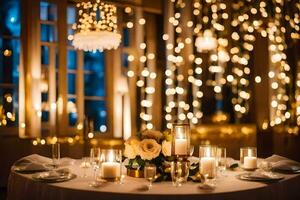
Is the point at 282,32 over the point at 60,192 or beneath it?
over

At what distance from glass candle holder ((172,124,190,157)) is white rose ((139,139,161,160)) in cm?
13

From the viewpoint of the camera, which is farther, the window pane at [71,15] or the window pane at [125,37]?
the window pane at [125,37]

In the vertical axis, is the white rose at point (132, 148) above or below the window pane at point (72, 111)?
below

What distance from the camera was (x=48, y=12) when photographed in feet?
19.5

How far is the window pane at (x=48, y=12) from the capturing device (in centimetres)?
588

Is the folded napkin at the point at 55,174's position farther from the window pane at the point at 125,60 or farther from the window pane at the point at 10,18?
the window pane at the point at 125,60

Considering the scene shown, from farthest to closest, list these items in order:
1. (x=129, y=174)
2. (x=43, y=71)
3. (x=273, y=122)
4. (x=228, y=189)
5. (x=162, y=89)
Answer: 1. (x=162, y=89)
2. (x=273, y=122)
3. (x=43, y=71)
4. (x=129, y=174)
5. (x=228, y=189)

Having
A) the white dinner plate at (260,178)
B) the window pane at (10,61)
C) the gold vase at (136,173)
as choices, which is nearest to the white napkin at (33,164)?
the gold vase at (136,173)

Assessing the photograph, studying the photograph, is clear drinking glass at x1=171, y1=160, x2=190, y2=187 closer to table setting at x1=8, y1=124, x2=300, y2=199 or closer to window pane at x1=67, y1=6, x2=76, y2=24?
table setting at x1=8, y1=124, x2=300, y2=199

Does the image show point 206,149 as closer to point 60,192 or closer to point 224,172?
point 224,172

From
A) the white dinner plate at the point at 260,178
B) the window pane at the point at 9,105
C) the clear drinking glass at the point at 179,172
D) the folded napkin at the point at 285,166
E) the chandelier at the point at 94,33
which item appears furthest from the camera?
the window pane at the point at 9,105

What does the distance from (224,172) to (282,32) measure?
436 cm

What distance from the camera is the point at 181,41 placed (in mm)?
6469

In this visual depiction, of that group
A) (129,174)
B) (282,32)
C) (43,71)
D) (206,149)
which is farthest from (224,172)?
(282,32)
